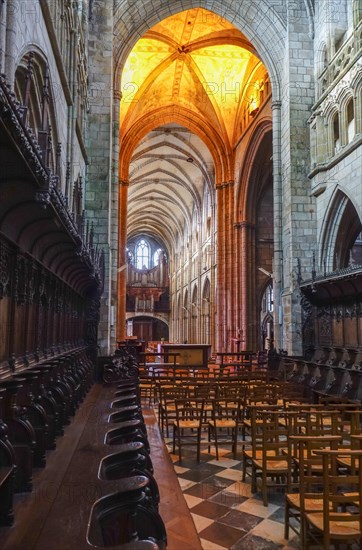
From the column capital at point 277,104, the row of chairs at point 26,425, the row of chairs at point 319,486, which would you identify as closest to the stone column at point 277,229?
the column capital at point 277,104

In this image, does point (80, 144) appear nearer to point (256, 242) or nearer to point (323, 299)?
point (323, 299)

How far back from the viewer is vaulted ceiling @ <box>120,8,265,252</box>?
2094 centimetres

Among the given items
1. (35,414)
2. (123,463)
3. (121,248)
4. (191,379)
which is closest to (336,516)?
(123,463)

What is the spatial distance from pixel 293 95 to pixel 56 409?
13.3 m

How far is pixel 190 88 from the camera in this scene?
2461cm

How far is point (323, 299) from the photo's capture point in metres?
13.5

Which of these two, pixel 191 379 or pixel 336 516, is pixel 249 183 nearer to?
pixel 191 379

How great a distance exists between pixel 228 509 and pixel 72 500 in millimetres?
2280

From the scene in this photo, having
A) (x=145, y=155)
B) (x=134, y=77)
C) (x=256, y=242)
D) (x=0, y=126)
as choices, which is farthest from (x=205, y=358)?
(x=145, y=155)

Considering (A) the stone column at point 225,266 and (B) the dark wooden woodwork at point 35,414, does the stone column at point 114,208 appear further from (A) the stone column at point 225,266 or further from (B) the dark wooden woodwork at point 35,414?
(B) the dark wooden woodwork at point 35,414

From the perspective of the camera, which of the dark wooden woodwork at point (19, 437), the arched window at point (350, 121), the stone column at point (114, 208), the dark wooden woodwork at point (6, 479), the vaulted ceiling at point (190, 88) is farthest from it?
the vaulted ceiling at point (190, 88)

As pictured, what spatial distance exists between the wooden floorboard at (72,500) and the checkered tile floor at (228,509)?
26 centimetres

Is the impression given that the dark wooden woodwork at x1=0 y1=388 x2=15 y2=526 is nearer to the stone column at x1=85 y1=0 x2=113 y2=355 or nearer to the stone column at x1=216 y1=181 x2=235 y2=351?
the stone column at x1=85 y1=0 x2=113 y2=355

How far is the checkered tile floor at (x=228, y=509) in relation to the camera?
155 inches
